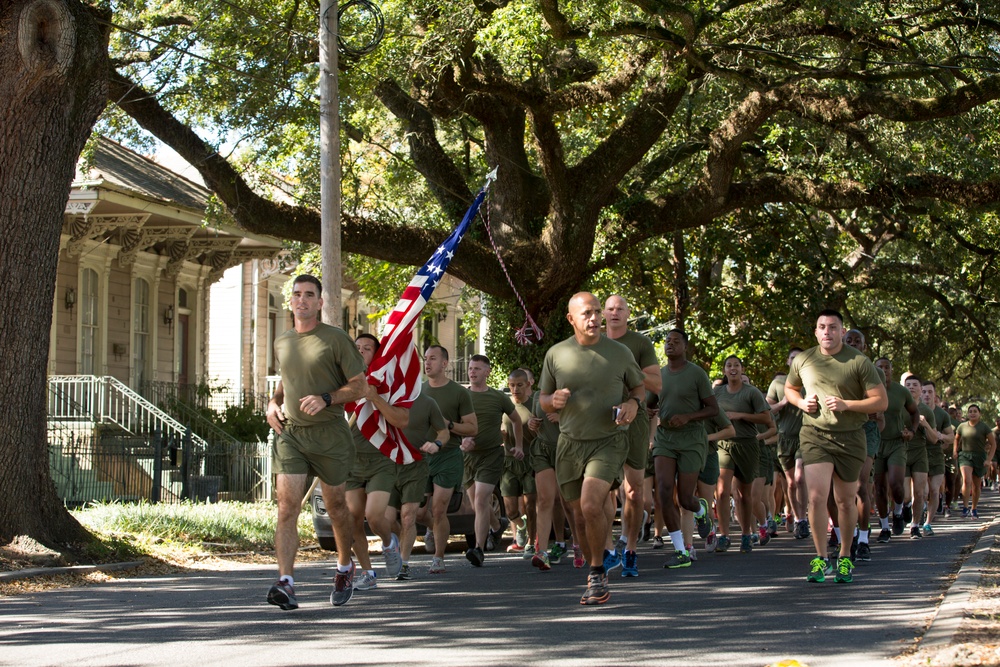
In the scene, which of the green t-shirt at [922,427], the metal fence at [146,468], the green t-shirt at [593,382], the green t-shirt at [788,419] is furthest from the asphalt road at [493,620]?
the metal fence at [146,468]

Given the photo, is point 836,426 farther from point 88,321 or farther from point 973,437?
point 88,321

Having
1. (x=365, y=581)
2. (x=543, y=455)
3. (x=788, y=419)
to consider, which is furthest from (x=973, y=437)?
(x=365, y=581)

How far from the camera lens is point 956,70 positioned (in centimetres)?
1652

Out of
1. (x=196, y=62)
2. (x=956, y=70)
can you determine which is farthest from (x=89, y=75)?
(x=956, y=70)

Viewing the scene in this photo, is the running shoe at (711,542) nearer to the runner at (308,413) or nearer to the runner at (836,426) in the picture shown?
the runner at (836,426)

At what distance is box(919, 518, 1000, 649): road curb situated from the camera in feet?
22.2

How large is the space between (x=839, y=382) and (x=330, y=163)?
7.08m

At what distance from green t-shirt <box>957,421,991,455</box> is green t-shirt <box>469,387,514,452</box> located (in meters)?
12.7

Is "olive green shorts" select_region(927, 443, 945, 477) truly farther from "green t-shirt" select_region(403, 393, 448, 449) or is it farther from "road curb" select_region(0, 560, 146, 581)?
"road curb" select_region(0, 560, 146, 581)

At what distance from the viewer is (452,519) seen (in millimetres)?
14062

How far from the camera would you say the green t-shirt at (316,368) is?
28.7ft

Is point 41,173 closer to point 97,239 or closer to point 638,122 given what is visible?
point 638,122

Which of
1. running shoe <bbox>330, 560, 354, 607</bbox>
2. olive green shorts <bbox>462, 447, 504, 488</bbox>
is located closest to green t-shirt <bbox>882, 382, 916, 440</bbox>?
olive green shorts <bbox>462, 447, 504, 488</bbox>

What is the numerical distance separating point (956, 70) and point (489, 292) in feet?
24.2
